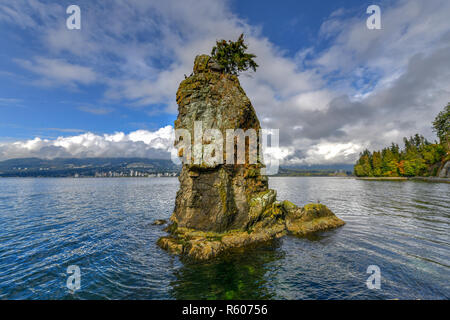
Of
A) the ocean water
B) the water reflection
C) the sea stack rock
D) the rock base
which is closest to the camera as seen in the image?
the water reflection

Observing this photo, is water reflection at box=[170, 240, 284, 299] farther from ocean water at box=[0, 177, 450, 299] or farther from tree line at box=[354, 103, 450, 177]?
tree line at box=[354, 103, 450, 177]

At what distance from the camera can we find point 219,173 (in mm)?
22156

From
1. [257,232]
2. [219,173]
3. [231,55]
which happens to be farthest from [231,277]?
[231,55]

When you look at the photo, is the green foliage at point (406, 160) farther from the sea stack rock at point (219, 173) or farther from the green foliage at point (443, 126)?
the sea stack rock at point (219, 173)

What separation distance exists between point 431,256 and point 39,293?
95.8 ft

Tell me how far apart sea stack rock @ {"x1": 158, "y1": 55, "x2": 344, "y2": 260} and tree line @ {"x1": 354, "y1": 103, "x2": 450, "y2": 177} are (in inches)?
4800

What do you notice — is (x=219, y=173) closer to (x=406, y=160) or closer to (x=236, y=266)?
(x=236, y=266)

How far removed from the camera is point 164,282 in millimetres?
13031

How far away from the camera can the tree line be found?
98438mm

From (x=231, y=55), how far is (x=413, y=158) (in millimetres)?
139800

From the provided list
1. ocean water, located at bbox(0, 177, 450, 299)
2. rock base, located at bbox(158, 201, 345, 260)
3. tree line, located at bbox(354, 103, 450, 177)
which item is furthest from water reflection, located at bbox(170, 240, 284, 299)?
tree line, located at bbox(354, 103, 450, 177)

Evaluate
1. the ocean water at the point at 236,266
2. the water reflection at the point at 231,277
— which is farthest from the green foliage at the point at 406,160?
the water reflection at the point at 231,277
